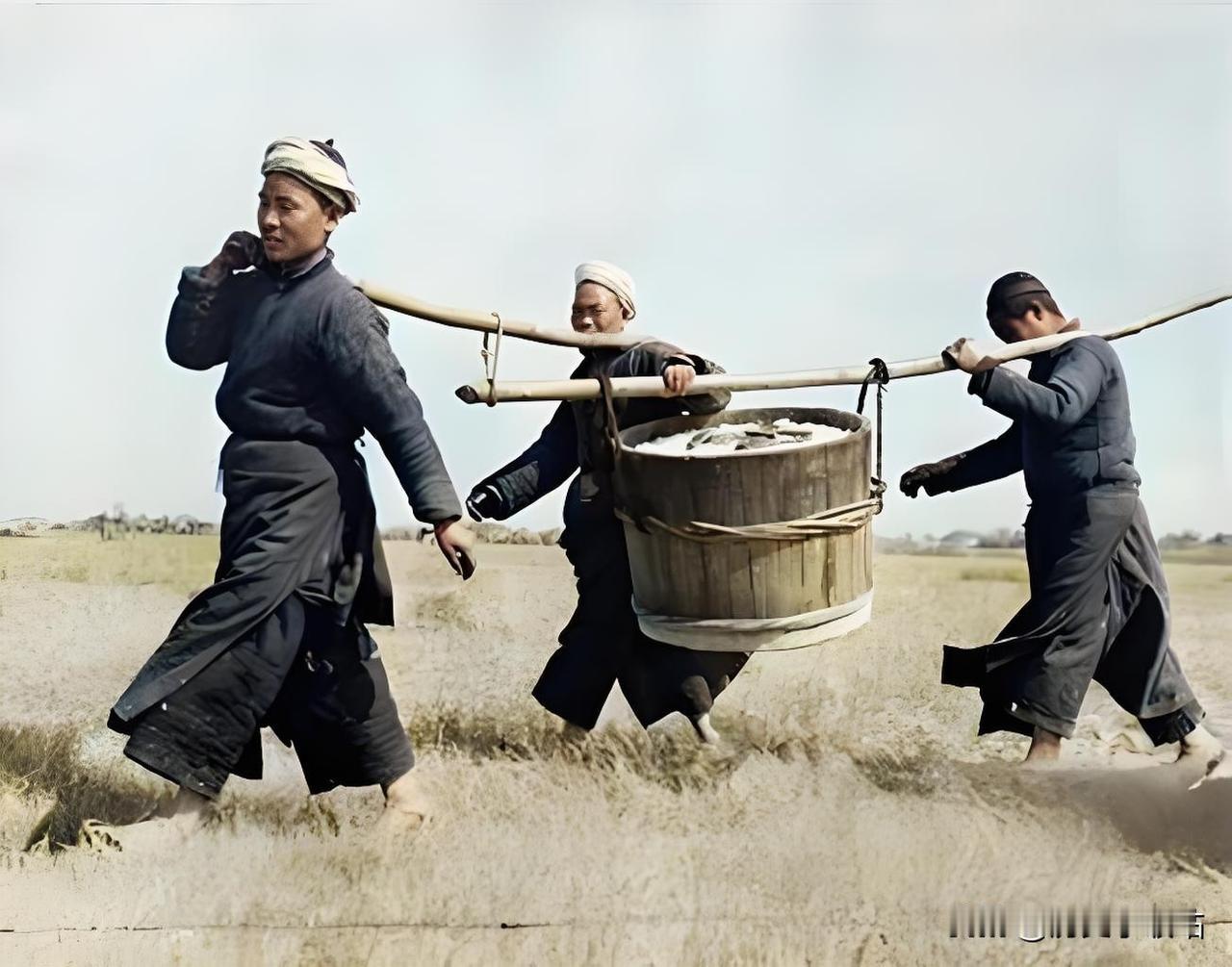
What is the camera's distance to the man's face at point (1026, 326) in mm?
5617

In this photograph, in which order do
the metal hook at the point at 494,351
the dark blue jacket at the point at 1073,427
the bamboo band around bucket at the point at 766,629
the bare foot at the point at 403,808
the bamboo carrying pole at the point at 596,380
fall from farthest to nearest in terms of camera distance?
1. the dark blue jacket at the point at 1073,427
2. the bare foot at the point at 403,808
3. the metal hook at the point at 494,351
4. the bamboo carrying pole at the point at 596,380
5. the bamboo band around bucket at the point at 766,629

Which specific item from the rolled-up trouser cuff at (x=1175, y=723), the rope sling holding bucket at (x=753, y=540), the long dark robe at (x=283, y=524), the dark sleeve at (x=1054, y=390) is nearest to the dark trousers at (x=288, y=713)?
the long dark robe at (x=283, y=524)

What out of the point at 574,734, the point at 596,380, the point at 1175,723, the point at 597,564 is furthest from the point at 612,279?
the point at 1175,723

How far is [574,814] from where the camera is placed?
5.44 m

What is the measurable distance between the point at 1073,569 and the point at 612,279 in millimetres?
1875

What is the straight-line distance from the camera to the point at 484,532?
224 inches

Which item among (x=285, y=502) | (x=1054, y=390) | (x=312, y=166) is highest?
(x=312, y=166)

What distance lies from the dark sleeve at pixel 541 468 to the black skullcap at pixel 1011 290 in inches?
60.3

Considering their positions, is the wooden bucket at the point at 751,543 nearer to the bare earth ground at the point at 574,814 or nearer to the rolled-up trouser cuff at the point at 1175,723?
the bare earth ground at the point at 574,814

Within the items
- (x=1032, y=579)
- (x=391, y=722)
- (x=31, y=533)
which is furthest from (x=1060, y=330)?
(x=31, y=533)

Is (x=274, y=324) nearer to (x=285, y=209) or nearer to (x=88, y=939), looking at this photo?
(x=285, y=209)

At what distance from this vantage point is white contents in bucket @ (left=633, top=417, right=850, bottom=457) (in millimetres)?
4941

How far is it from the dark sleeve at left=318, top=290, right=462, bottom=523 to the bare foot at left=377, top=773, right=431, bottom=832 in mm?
902

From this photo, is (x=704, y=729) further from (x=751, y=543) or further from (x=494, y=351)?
(x=494, y=351)
